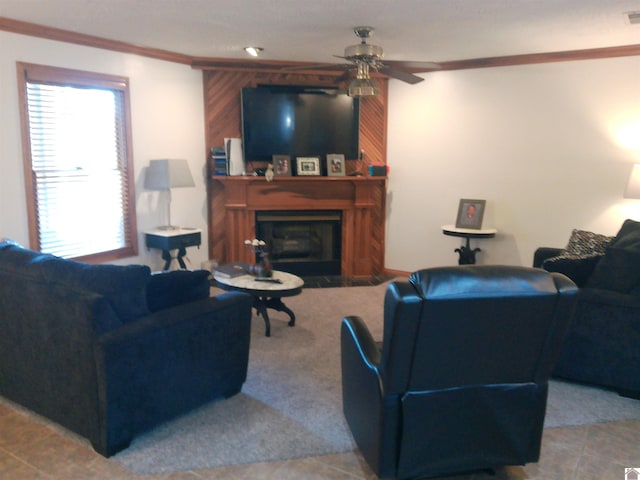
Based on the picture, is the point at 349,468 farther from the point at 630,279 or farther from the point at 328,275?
the point at 328,275

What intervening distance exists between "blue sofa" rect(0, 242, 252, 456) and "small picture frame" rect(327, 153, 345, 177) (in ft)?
11.0

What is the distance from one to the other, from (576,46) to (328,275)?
3.53 meters

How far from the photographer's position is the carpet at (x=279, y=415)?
2658mm

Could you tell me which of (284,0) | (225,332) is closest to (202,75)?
(284,0)

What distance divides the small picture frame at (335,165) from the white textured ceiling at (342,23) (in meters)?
1.27

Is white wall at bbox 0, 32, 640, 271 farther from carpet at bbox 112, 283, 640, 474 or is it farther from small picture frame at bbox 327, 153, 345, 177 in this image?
carpet at bbox 112, 283, 640, 474

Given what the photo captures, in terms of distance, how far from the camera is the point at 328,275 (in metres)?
6.39

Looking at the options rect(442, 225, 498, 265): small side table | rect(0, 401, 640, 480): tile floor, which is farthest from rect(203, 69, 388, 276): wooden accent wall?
rect(0, 401, 640, 480): tile floor

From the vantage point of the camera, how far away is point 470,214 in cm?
589

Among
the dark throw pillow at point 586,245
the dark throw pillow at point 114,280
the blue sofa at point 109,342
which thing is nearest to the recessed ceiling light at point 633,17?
the dark throw pillow at point 586,245

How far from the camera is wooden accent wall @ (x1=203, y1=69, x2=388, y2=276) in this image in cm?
607

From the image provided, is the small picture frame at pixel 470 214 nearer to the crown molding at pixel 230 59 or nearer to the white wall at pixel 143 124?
Answer: the crown molding at pixel 230 59

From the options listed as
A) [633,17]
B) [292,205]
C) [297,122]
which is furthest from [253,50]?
[633,17]

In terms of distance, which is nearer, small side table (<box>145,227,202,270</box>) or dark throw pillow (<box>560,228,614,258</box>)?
dark throw pillow (<box>560,228,614,258</box>)
